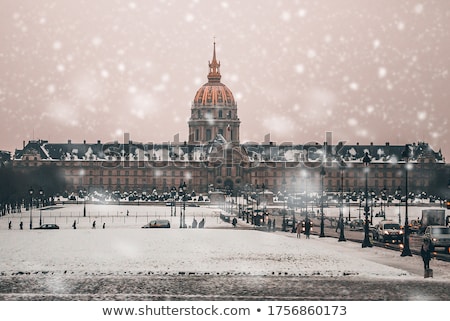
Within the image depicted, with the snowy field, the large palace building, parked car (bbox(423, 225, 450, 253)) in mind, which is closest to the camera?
the snowy field

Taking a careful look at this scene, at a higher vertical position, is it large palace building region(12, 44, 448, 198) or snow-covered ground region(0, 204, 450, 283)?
large palace building region(12, 44, 448, 198)

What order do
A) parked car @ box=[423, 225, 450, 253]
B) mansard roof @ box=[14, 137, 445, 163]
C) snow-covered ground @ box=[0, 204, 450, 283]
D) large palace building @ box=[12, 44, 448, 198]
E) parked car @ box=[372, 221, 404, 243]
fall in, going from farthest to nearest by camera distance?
mansard roof @ box=[14, 137, 445, 163], large palace building @ box=[12, 44, 448, 198], parked car @ box=[372, 221, 404, 243], parked car @ box=[423, 225, 450, 253], snow-covered ground @ box=[0, 204, 450, 283]

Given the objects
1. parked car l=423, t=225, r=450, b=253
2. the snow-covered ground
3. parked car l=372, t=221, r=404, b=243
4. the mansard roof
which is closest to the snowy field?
the snow-covered ground
